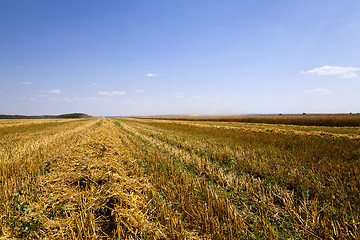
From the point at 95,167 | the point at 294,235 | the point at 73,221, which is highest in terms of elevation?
the point at 95,167

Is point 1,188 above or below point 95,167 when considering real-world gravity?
below

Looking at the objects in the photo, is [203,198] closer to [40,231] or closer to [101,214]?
[101,214]

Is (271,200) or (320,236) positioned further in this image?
(271,200)

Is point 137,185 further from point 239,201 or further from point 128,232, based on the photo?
point 239,201

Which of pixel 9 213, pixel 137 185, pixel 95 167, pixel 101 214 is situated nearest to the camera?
pixel 9 213

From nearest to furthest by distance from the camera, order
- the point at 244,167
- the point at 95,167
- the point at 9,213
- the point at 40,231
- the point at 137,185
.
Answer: the point at 40,231 → the point at 9,213 → the point at 137,185 → the point at 95,167 → the point at 244,167

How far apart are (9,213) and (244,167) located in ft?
19.7

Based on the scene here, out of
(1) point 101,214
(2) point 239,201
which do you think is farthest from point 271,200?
(1) point 101,214

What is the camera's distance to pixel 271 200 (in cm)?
356

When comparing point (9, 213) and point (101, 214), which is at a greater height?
point (9, 213)

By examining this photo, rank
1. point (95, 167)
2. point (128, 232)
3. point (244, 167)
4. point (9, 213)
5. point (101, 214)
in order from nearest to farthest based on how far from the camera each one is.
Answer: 1. point (128, 232)
2. point (9, 213)
3. point (101, 214)
4. point (95, 167)
5. point (244, 167)

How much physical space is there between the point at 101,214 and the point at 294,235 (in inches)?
135

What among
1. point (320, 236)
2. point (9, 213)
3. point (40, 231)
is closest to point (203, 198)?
point (320, 236)

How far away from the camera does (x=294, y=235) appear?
2.54 meters
